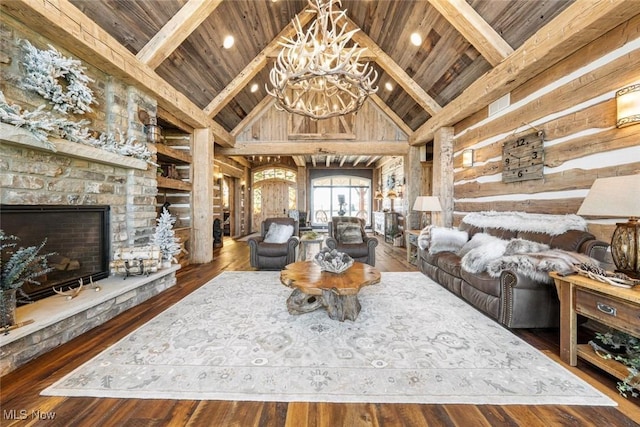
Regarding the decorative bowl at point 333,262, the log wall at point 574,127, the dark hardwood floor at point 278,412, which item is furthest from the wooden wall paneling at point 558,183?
the decorative bowl at point 333,262

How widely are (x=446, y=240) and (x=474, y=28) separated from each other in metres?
2.78

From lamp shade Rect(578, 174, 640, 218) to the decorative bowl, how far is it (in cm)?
196

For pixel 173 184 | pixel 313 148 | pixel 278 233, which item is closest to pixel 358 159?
pixel 313 148

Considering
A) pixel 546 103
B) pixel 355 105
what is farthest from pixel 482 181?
pixel 355 105

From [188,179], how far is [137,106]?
6.48ft

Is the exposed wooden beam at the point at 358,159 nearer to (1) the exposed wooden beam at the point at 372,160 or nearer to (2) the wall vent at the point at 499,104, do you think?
(1) the exposed wooden beam at the point at 372,160

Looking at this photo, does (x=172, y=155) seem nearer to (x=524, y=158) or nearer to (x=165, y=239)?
(x=165, y=239)

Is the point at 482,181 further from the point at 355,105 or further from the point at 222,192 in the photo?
the point at 222,192

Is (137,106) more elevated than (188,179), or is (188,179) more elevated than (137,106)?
(137,106)

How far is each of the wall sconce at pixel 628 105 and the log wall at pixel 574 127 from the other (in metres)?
0.09

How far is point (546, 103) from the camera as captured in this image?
2.95 metres

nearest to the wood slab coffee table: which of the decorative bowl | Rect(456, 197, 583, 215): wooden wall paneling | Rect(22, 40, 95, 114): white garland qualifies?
the decorative bowl

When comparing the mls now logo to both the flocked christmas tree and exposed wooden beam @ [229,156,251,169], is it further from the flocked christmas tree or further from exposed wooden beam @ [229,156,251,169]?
exposed wooden beam @ [229,156,251,169]

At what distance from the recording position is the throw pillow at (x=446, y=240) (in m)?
3.75
